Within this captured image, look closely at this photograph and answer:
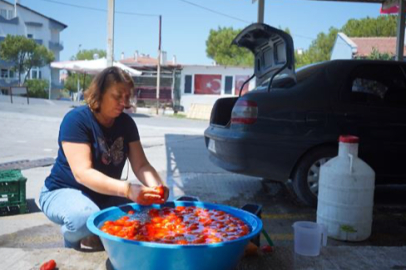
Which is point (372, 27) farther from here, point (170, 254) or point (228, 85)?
point (170, 254)

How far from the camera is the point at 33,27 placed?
5791cm

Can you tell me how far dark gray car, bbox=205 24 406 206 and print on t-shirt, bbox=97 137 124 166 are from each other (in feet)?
6.80

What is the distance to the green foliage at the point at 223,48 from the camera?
166 ft

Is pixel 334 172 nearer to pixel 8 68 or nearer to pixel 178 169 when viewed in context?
pixel 178 169

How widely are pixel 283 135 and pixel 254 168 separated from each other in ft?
1.68

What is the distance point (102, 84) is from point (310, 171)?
2.94 metres

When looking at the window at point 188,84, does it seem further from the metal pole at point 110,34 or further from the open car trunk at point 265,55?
the open car trunk at point 265,55

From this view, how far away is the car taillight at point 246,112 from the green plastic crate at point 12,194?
2532 mm

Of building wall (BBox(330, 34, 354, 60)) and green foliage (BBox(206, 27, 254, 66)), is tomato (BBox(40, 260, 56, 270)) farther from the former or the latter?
green foliage (BBox(206, 27, 254, 66))

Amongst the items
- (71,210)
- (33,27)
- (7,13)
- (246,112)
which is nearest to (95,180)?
(71,210)

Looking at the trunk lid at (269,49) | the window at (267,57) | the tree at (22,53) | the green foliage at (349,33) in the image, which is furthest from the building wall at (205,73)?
the window at (267,57)

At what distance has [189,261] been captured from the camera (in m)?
1.96

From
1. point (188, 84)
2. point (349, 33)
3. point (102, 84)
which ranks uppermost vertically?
point (349, 33)

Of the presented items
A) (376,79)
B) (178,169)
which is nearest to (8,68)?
(178,169)
